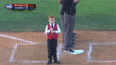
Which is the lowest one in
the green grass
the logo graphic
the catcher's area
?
the catcher's area

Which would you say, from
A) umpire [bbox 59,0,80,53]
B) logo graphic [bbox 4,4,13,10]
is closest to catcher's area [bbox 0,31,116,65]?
umpire [bbox 59,0,80,53]

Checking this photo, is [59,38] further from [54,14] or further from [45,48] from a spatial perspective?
[54,14]

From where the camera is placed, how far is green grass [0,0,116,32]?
1027 centimetres

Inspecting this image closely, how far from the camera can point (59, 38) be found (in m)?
8.78

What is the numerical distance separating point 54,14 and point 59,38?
3847 millimetres

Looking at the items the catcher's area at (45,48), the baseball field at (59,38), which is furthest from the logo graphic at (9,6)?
the catcher's area at (45,48)

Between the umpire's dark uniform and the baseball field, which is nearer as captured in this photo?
the baseball field

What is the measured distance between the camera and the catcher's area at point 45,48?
6.94 m

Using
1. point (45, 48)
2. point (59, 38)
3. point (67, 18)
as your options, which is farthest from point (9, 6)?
point (67, 18)

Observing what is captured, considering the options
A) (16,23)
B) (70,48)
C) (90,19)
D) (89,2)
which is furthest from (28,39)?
(89,2)

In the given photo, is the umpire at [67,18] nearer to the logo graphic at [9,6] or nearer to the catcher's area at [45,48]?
the catcher's area at [45,48]

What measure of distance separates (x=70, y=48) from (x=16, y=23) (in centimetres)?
392

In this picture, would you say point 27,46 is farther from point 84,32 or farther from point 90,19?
point 90,19

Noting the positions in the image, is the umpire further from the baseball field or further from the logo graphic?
the logo graphic
